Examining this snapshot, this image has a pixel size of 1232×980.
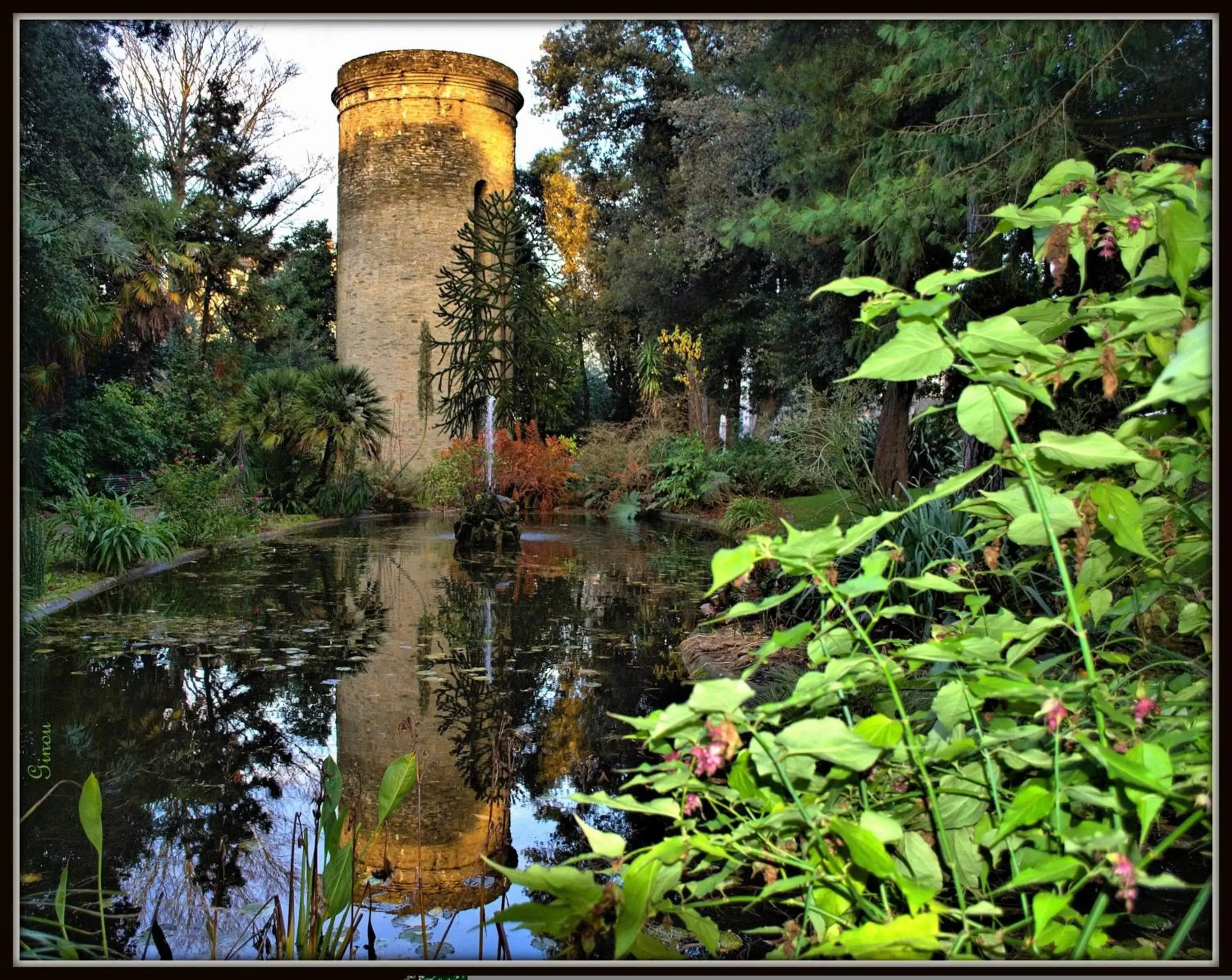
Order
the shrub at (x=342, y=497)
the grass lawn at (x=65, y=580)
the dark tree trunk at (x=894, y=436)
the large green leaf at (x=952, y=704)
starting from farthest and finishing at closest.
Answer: the shrub at (x=342, y=497) → the dark tree trunk at (x=894, y=436) → the grass lawn at (x=65, y=580) → the large green leaf at (x=952, y=704)

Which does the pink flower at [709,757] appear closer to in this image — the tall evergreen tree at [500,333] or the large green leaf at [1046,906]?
the large green leaf at [1046,906]

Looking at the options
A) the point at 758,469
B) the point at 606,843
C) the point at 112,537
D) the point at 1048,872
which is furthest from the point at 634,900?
the point at 758,469

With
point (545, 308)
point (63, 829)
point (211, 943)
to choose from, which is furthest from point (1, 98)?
point (545, 308)

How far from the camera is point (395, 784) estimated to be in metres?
1.52

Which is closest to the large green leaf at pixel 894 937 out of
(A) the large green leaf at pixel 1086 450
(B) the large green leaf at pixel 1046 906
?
(B) the large green leaf at pixel 1046 906

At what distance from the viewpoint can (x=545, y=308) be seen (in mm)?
8430

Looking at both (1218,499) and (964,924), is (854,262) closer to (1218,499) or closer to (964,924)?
(1218,499)

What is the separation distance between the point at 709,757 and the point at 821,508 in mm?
6068

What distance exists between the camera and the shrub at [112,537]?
4934 mm

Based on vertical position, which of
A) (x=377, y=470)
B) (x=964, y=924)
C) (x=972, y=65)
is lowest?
(x=964, y=924)

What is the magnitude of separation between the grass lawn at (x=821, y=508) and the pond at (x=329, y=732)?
1033 millimetres

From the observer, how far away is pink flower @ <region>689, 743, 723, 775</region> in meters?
0.94

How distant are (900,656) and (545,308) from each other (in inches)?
299

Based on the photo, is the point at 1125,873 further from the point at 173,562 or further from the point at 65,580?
the point at 173,562
